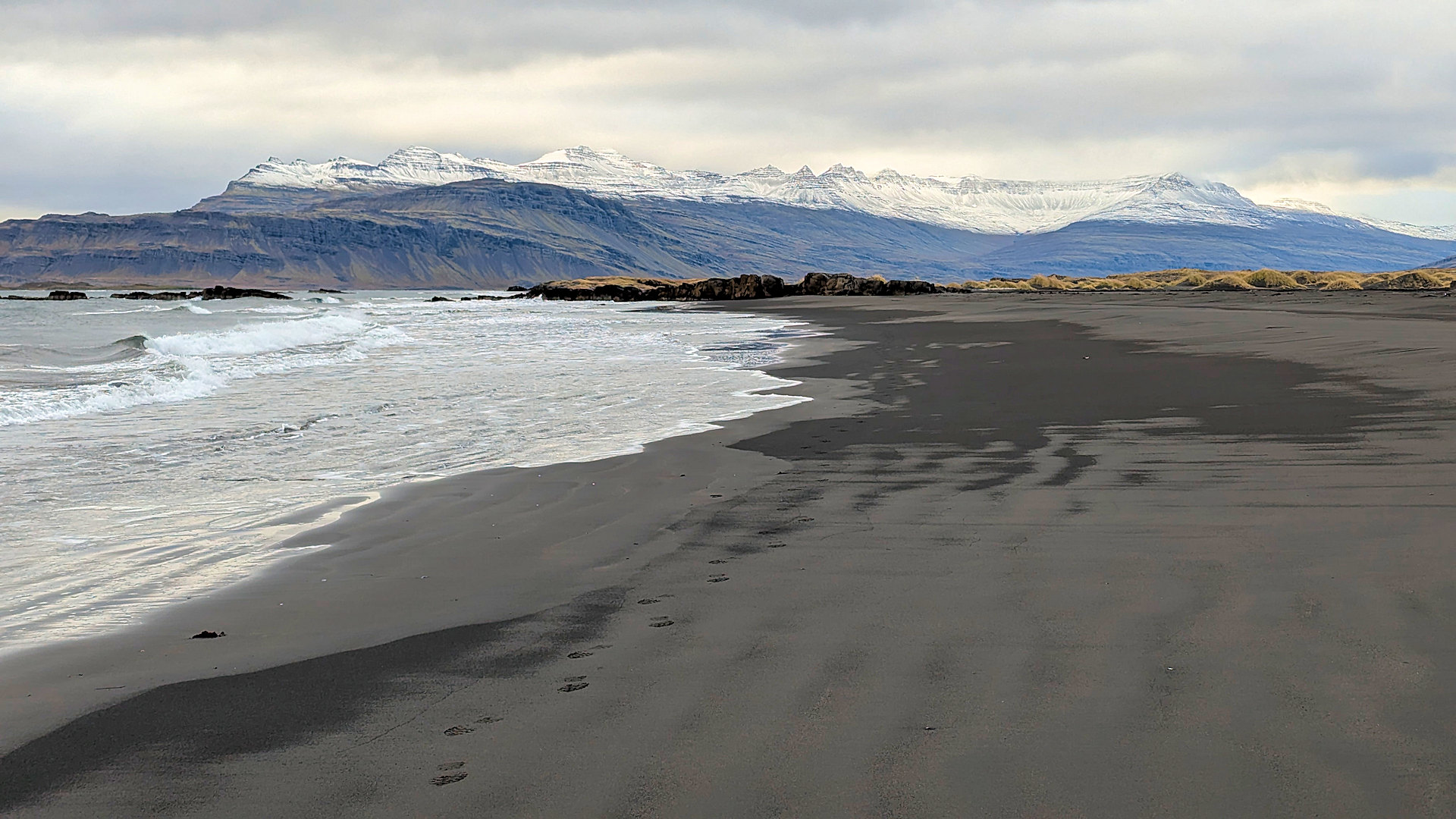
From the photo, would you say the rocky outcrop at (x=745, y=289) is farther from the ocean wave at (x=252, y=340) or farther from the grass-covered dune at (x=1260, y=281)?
the ocean wave at (x=252, y=340)

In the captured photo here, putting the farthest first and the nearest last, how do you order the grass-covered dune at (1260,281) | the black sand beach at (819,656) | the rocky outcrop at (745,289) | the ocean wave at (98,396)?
the rocky outcrop at (745,289) → the grass-covered dune at (1260,281) → the ocean wave at (98,396) → the black sand beach at (819,656)

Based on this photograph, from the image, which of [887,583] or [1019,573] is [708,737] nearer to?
[887,583]

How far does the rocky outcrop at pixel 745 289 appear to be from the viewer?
8788cm

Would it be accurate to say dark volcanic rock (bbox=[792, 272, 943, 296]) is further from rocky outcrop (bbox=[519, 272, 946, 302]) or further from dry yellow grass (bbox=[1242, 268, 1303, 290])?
dry yellow grass (bbox=[1242, 268, 1303, 290])

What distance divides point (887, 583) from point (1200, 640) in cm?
146

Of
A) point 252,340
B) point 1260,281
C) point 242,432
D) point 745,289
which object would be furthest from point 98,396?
point 745,289

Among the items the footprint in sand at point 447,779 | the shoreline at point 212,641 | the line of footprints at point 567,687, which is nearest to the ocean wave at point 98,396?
the shoreline at point 212,641

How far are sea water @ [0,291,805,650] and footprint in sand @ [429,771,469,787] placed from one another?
8.50 ft

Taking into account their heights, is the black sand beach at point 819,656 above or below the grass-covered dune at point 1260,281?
below

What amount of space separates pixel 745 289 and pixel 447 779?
279 ft

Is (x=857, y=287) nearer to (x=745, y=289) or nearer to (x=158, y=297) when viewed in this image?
(x=745, y=289)

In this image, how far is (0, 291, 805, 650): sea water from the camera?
228 inches

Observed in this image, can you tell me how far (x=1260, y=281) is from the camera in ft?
221

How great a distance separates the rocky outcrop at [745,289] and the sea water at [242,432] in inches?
2441
